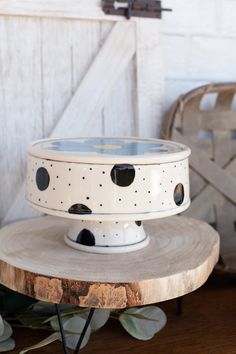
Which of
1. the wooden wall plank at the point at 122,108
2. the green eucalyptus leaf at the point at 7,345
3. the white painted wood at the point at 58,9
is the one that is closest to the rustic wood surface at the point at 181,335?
the green eucalyptus leaf at the point at 7,345

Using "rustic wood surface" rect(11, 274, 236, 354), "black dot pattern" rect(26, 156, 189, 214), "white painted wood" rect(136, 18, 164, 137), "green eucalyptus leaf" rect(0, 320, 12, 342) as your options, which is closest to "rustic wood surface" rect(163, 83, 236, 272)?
"white painted wood" rect(136, 18, 164, 137)

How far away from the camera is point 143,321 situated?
2.86 feet

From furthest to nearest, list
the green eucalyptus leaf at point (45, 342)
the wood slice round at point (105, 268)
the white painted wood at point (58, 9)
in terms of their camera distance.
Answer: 1. the white painted wood at point (58, 9)
2. the green eucalyptus leaf at point (45, 342)
3. the wood slice round at point (105, 268)

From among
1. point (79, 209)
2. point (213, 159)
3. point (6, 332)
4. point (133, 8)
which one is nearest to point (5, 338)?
point (6, 332)

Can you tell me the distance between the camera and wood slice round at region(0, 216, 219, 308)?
0.65m

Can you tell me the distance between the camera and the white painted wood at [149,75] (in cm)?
105

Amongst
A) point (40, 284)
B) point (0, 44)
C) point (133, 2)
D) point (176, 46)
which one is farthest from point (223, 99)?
point (40, 284)

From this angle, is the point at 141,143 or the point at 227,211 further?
the point at 227,211

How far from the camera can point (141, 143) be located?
83cm

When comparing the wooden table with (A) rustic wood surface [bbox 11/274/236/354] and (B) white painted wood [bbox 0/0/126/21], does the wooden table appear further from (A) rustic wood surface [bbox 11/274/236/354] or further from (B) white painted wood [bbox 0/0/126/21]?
(B) white painted wood [bbox 0/0/126/21]

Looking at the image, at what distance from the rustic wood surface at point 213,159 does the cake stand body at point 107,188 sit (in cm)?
30

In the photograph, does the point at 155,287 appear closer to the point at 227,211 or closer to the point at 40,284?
the point at 40,284

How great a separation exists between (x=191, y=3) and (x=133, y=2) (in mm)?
159

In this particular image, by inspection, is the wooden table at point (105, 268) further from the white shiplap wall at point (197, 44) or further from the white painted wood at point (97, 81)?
the white shiplap wall at point (197, 44)
